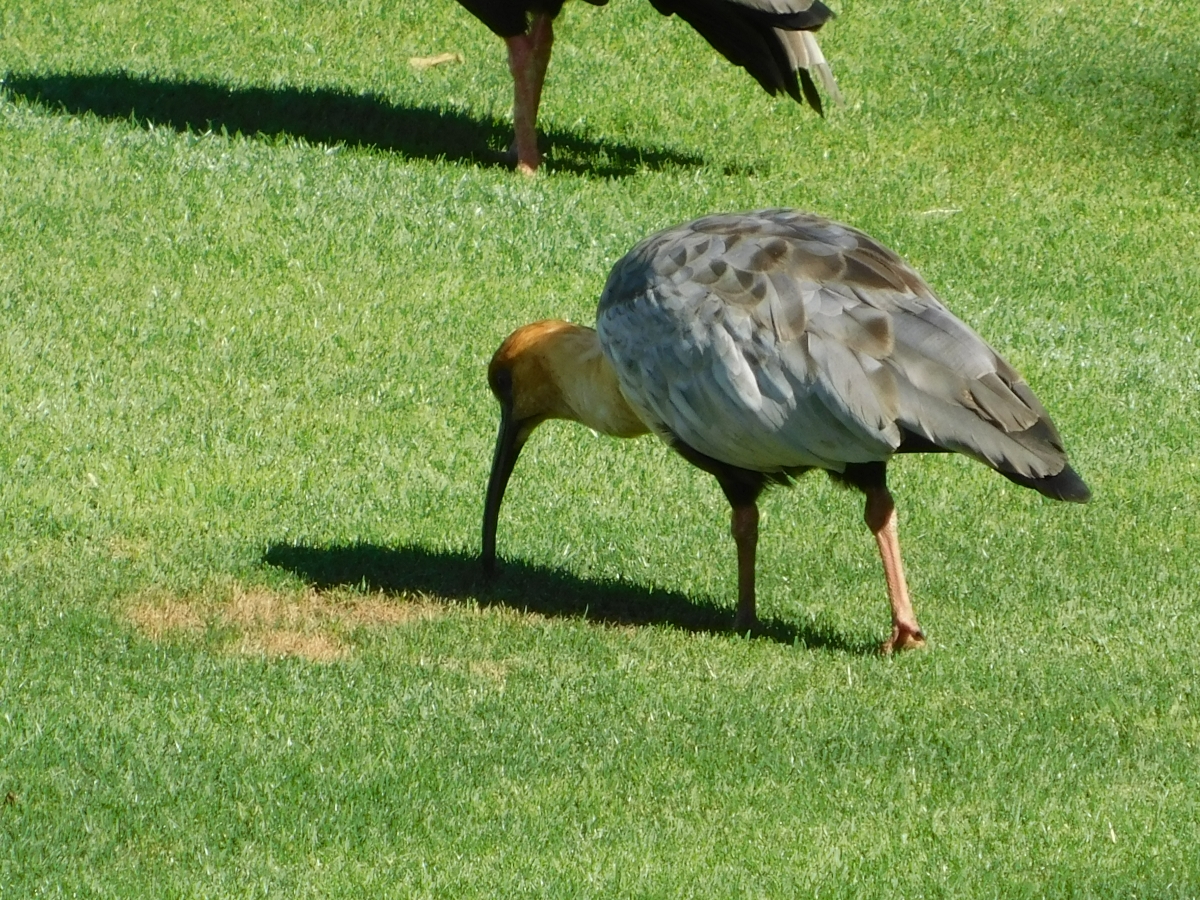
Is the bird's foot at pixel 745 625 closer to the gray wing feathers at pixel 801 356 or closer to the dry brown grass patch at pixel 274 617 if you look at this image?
the gray wing feathers at pixel 801 356

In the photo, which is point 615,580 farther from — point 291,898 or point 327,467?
point 291,898

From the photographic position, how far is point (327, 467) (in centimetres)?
849

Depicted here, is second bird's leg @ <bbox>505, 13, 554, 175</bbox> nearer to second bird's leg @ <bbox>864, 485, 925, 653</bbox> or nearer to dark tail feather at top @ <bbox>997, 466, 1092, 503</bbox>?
second bird's leg @ <bbox>864, 485, 925, 653</bbox>

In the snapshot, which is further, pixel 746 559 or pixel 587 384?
pixel 587 384

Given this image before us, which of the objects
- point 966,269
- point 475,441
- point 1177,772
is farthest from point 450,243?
point 1177,772

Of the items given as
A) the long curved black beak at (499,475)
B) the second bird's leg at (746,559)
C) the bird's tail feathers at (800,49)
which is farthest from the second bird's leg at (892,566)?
the bird's tail feathers at (800,49)

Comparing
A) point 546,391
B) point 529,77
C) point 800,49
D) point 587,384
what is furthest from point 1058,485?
point 529,77

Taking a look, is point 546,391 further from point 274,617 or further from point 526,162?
point 526,162

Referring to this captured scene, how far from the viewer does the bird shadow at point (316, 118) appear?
44.9ft

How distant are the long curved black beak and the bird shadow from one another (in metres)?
5.95

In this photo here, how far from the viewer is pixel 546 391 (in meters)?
7.59

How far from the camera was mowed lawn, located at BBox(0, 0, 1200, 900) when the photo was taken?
17.0 feet

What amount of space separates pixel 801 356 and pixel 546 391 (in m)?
1.54


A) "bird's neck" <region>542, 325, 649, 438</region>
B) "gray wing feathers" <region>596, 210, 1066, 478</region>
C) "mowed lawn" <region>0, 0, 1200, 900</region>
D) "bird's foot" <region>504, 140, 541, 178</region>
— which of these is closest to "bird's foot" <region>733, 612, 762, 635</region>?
"mowed lawn" <region>0, 0, 1200, 900</region>
